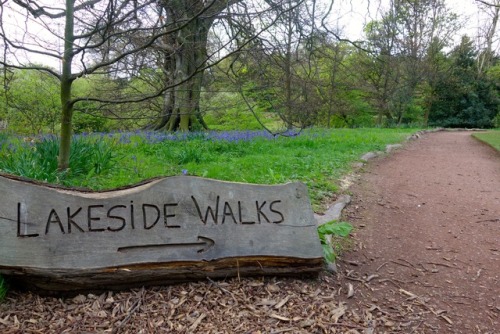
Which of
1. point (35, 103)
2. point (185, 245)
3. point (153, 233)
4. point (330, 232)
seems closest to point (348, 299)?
point (330, 232)

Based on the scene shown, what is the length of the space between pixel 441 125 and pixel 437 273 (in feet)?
82.1

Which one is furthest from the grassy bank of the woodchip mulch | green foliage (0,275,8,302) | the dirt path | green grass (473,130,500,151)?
green grass (473,130,500,151)

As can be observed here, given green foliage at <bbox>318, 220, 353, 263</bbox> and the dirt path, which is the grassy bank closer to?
the dirt path

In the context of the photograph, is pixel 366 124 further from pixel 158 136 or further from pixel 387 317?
pixel 387 317

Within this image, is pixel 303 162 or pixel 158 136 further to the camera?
pixel 158 136

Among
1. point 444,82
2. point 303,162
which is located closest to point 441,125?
point 444,82

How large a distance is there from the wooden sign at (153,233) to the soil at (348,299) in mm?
116

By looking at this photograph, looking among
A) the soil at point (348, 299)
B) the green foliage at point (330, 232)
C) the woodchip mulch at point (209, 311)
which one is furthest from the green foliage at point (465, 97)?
the woodchip mulch at point (209, 311)

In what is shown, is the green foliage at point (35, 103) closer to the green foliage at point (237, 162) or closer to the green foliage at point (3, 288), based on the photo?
the green foliage at point (237, 162)

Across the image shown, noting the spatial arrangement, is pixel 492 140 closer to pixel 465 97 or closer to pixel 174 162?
pixel 174 162

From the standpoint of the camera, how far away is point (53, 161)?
4184 millimetres

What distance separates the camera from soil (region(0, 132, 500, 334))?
1955mm

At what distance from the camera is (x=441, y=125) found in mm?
24594

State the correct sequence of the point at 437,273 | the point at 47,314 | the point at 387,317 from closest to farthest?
the point at 47,314, the point at 387,317, the point at 437,273
